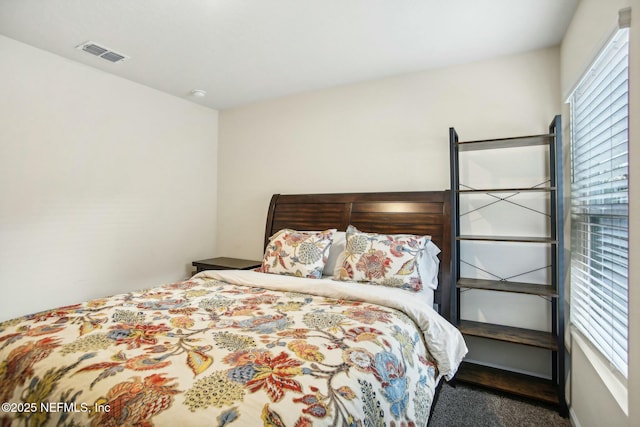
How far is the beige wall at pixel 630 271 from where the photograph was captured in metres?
1.14

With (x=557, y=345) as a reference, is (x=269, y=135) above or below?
above

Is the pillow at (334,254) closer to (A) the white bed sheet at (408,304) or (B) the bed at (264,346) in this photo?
(B) the bed at (264,346)

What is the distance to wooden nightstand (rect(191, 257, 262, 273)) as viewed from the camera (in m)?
3.28

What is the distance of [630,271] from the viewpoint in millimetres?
1196

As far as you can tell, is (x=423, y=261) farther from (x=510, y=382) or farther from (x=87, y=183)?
(x=87, y=183)

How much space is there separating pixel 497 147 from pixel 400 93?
924 millimetres

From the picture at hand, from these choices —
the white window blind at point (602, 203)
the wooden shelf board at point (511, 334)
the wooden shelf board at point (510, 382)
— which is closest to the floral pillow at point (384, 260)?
the wooden shelf board at point (511, 334)

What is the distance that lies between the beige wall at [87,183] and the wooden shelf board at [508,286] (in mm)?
2788

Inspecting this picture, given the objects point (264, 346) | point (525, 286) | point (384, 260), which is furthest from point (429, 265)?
point (264, 346)

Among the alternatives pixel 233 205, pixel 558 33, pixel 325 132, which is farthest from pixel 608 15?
pixel 233 205

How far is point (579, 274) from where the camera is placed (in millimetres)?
1973

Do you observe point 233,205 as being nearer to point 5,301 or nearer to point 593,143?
point 5,301

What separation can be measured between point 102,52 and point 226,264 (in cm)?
206

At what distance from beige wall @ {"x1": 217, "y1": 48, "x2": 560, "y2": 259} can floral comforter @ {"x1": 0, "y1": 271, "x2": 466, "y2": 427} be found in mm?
1356
